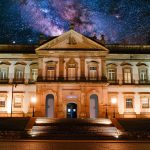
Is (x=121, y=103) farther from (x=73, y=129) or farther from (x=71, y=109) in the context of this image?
(x=73, y=129)

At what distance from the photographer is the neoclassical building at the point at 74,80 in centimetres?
4294

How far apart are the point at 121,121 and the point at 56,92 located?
1001 centimetres

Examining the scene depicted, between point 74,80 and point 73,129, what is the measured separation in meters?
11.0

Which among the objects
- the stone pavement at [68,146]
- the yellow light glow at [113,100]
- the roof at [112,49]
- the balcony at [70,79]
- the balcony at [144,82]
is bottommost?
the stone pavement at [68,146]

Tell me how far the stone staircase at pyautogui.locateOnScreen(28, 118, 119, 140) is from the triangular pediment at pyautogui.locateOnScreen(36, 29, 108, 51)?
11238mm

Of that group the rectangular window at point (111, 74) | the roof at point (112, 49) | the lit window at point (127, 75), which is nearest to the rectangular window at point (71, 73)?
the rectangular window at point (111, 74)

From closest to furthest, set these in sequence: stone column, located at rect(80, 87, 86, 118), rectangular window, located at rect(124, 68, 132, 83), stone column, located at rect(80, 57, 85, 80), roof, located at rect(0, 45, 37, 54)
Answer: stone column, located at rect(80, 87, 86, 118) → stone column, located at rect(80, 57, 85, 80) → rectangular window, located at rect(124, 68, 132, 83) → roof, located at rect(0, 45, 37, 54)

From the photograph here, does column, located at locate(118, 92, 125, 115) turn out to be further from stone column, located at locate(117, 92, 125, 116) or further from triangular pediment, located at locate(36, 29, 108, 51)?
triangular pediment, located at locate(36, 29, 108, 51)

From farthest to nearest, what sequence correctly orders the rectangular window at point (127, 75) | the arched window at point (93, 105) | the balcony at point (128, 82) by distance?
the rectangular window at point (127, 75), the balcony at point (128, 82), the arched window at point (93, 105)

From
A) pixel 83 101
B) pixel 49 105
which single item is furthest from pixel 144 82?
pixel 49 105

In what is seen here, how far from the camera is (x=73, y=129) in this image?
33.3m

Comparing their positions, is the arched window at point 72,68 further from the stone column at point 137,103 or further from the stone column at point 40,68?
the stone column at point 137,103

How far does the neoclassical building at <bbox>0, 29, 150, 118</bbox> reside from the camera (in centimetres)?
4294

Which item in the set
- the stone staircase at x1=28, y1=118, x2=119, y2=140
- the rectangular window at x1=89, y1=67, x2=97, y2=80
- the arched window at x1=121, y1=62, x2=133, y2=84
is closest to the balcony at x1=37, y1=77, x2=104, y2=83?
the rectangular window at x1=89, y1=67, x2=97, y2=80
